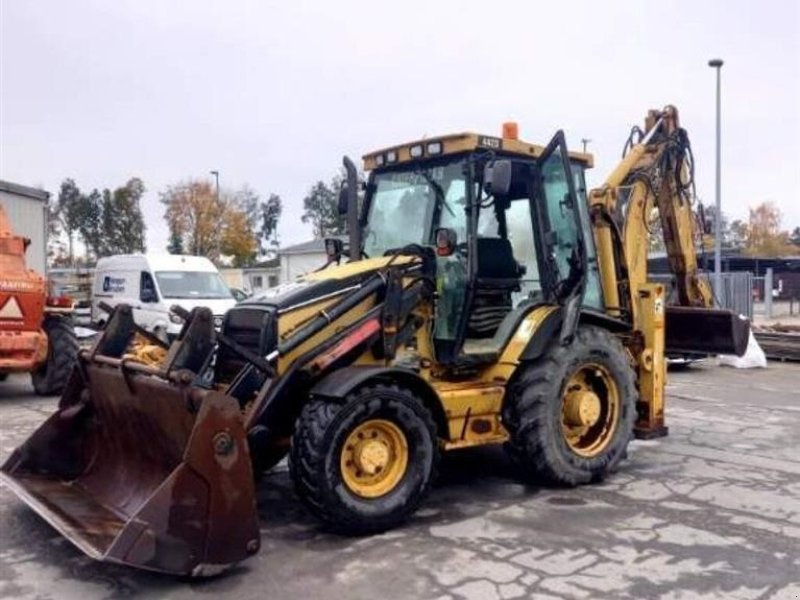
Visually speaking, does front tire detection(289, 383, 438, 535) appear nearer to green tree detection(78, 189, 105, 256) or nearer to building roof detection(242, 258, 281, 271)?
building roof detection(242, 258, 281, 271)

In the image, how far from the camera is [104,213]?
5053 centimetres

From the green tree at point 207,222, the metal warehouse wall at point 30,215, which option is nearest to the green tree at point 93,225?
the green tree at point 207,222

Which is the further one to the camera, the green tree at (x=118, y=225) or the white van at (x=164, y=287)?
the green tree at (x=118, y=225)

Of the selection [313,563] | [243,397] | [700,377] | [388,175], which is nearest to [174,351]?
[243,397]

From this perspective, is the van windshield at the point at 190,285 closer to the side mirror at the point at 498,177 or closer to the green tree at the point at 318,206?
the side mirror at the point at 498,177

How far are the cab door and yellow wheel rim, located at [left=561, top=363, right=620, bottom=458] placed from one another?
0.54 meters

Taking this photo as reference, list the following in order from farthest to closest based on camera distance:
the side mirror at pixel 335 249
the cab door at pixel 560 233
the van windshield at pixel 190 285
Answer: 1. the van windshield at pixel 190 285
2. the side mirror at pixel 335 249
3. the cab door at pixel 560 233

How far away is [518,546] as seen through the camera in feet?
17.0

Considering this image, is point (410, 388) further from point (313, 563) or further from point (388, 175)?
point (388, 175)

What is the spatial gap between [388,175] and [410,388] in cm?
205

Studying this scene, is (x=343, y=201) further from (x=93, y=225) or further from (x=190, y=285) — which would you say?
(x=93, y=225)

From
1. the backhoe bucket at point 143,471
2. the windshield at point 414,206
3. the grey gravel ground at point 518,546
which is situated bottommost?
the grey gravel ground at point 518,546

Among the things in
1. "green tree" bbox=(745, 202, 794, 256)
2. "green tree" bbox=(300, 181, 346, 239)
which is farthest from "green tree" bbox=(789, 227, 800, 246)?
"green tree" bbox=(300, 181, 346, 239)

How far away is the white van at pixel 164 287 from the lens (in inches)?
646
